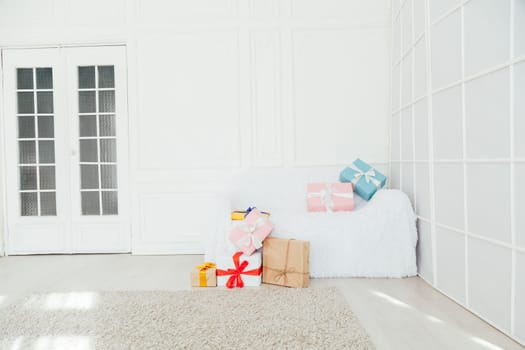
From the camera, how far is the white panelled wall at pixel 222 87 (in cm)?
304

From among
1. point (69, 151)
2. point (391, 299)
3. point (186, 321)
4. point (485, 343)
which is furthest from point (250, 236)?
point (69, 151)

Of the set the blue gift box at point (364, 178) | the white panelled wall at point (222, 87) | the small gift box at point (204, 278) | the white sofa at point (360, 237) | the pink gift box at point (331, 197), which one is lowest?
the small gift box at point (204, 278)

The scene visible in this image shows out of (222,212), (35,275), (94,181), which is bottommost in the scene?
(35,275)

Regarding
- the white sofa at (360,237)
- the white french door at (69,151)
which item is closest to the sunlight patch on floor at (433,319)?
the white sofa at (360,237)

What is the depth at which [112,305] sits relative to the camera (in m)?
1.82

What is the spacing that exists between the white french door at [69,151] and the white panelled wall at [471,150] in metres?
2.47

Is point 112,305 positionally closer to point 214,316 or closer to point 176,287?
point 176,287

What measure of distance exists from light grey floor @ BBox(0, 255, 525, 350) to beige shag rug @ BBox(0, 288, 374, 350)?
0.13 meters

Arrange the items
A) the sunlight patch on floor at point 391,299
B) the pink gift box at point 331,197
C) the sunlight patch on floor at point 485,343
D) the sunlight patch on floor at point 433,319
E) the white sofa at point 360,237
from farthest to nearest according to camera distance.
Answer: the pink gift box at point 331,197, the white sofa at point 360,237, the sunlight patch on floor at point 391,299, the sunlight patch on floor at point 433,319, the sunlight patch on floor at point 485,343

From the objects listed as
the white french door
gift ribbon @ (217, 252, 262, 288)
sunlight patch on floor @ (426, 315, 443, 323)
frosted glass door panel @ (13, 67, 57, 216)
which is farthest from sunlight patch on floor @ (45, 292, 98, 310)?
sunlight patch on floor @ (426, 315, 443, 323)

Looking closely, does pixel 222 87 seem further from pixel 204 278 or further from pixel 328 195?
pixel 204 278

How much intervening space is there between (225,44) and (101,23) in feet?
3.75

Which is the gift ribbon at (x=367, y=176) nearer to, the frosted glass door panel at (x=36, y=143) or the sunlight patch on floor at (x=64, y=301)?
the sunlight patch on floor at (x=64, y=301)

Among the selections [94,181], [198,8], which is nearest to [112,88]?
[94,181]
